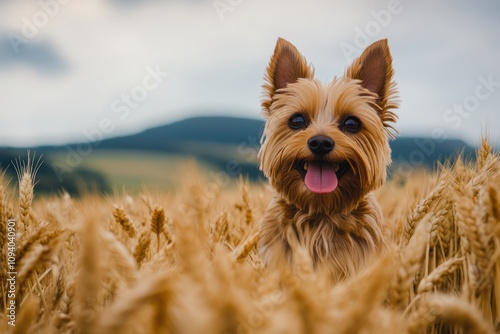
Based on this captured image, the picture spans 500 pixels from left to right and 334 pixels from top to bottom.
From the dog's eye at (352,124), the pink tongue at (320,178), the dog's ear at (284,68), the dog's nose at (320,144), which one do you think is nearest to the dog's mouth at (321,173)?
the pink tongue at (320,178)

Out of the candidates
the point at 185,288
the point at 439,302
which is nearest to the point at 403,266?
the point at 439,302

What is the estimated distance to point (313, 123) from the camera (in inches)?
118

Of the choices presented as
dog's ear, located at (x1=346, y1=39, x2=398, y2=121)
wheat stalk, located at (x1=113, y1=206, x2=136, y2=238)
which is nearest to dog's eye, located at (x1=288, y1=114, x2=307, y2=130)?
dog's ear, located at (x1=346, y1=39, x2=398, y2=121)

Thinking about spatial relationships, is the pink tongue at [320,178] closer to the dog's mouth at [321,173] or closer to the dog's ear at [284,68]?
the dog's mouth at [321,173]

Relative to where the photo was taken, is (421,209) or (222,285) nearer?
(222,285)

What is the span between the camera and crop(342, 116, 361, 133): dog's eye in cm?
305

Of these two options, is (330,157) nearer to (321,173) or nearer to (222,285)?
(321,173)

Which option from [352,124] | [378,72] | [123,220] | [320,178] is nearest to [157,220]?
[123,220]

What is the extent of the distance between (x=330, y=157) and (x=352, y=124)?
427 mm

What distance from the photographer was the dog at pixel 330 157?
9.18 ft

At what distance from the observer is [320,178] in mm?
Result: 2898

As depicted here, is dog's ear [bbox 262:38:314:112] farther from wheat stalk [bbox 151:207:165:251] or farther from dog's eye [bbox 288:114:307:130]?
wheat stalk [bbox 151:207:165:251]

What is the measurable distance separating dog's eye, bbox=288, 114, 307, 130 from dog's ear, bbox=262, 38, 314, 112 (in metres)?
0.38

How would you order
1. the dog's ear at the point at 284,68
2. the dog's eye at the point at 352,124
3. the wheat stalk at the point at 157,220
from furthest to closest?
the dog's ear at the point at 284,68, the dog's eye at the point at 352,124, the wheat stalk at the point at 157,220
